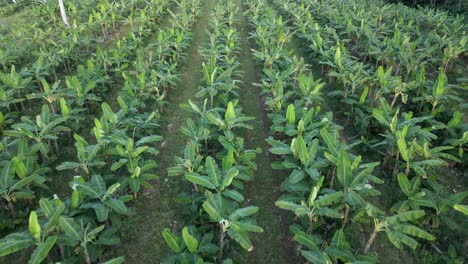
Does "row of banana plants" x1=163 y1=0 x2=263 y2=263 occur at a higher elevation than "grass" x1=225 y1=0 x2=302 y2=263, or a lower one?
higher

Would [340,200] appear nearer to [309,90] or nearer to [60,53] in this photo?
[309,90]

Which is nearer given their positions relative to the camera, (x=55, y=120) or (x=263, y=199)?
(x=263, y=199)

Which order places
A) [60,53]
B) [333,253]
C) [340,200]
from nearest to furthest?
[333,253] < [340,200] < [60,53]

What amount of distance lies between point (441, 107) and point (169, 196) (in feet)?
19.0

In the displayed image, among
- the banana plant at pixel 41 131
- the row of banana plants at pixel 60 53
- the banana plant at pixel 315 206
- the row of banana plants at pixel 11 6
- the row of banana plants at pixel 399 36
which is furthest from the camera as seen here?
the row of banana plants at pixel 11 6

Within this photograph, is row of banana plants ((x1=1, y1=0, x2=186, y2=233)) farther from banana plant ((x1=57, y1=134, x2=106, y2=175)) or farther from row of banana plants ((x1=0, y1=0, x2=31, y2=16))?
row of banana plants ((x1=0, y1=0, x2=31, y2=16))

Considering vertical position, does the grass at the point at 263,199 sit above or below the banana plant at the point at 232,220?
below

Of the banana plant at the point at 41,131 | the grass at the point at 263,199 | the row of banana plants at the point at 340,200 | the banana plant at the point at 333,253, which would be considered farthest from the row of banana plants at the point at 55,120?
the banana plant at the point at 333,253

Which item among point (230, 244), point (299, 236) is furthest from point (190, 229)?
point (299, 236)

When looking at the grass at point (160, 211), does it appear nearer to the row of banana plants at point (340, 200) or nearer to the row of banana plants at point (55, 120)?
the row of banana plants at point (55, 120)

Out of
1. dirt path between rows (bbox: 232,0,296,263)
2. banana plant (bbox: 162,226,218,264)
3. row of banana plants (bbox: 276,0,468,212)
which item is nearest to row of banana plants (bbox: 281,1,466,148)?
row of banana plants (bbox: 276,0,468,212)

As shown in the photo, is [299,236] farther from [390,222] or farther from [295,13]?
[295,13]

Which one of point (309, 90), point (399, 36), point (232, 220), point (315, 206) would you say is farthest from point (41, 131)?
point (399, 36)

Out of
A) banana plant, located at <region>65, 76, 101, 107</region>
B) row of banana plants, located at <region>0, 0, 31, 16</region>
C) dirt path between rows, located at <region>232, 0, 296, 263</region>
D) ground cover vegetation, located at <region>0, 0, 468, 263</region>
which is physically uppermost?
row of banana plants, located at <region>0, 0, 31, 16</region>
